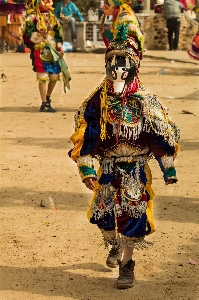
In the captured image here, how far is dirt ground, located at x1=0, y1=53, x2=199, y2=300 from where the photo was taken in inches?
225

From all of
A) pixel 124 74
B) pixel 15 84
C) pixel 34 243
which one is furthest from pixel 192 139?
pixel 15 84

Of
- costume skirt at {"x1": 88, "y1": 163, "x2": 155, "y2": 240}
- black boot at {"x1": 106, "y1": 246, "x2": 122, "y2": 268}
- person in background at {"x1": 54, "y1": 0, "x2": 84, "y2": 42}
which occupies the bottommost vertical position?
person in background at {"x1": 54, "y1": 0, "x2": 84, "y2": 42}

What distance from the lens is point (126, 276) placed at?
571 cm

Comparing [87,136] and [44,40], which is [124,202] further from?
[44,40]

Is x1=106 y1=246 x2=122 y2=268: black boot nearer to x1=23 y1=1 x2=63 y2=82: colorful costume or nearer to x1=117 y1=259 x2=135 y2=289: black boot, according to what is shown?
x1=117 y1=259 x2=135 y2=289: black boot

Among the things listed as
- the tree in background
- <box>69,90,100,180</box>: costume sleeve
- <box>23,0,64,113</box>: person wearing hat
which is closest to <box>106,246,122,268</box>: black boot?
<box>69,90,100,180</box>: costume sleeve

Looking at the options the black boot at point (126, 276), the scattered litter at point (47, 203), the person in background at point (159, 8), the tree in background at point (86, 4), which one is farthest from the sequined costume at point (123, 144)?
the tree in background at point (86, 4)

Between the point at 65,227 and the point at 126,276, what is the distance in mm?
1474

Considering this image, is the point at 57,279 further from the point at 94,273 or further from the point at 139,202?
the point at 139,202

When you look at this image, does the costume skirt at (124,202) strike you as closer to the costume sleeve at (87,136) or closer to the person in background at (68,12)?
the costume sleeve at (87,136)

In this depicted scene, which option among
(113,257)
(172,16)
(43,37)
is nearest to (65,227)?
(113,257)

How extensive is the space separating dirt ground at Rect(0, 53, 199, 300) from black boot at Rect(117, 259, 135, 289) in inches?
2.4

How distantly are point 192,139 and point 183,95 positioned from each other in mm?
4702

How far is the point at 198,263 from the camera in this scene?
6.16m
